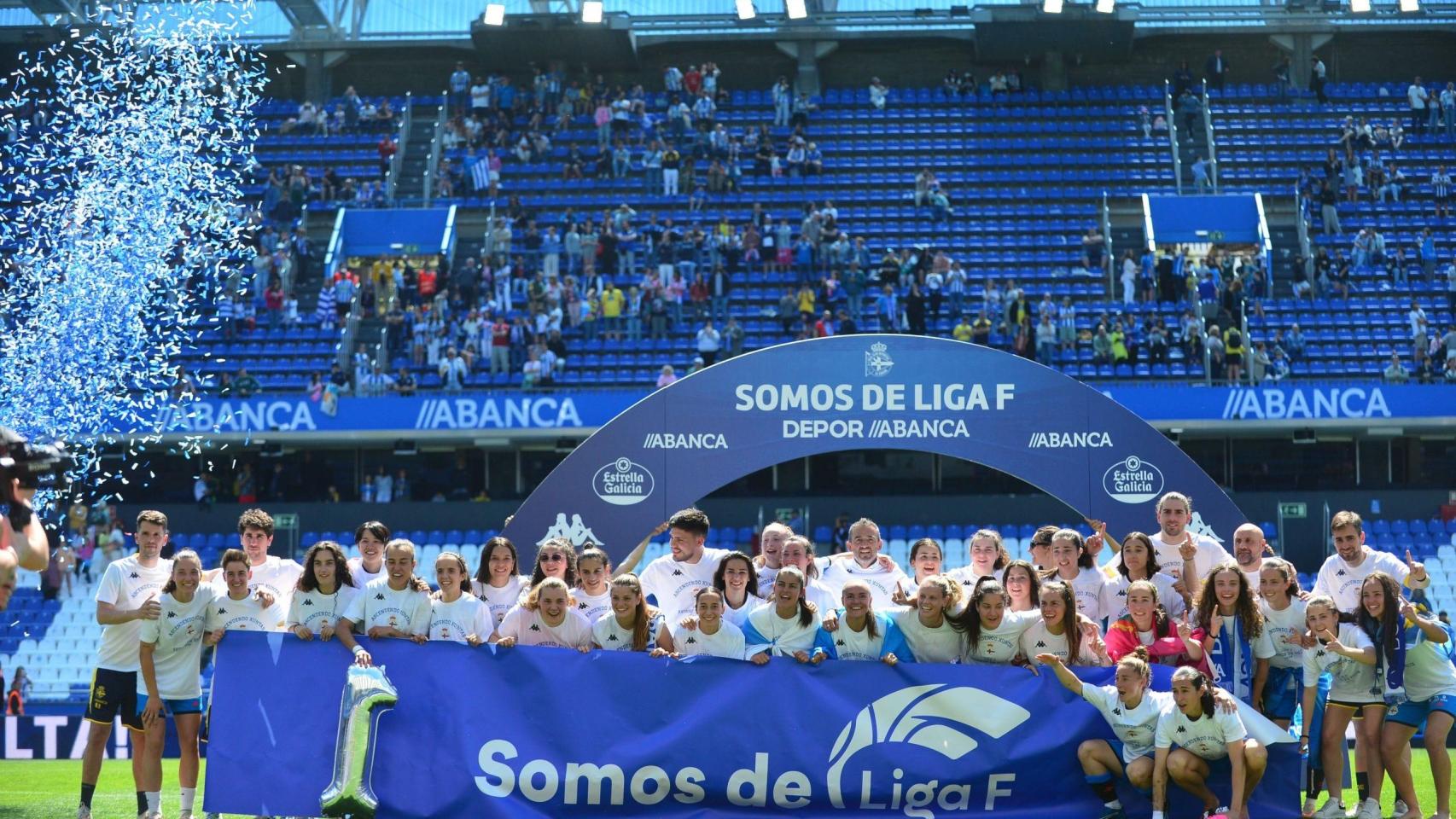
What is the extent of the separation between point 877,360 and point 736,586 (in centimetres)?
430

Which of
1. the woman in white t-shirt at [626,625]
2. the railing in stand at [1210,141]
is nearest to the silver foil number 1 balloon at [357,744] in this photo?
the woman in white t-shirt at [626,625]

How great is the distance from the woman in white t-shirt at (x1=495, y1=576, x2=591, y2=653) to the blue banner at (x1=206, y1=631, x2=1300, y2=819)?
0.17m

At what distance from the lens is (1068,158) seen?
31031mm

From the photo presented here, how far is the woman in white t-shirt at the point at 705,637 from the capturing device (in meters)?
9.00

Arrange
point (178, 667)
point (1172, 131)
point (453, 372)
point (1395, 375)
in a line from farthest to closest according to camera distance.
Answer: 1. point (1172, 131)
2. point (453, 372)
3. point (1395, 375)
4. point (178, 667)

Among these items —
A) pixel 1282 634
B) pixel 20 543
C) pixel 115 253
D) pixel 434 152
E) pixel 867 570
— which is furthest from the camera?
pixel 434 152

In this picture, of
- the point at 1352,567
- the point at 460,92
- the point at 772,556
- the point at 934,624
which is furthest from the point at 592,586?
the point at 460,92

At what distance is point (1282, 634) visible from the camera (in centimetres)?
968

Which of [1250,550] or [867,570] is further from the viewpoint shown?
[867,570]

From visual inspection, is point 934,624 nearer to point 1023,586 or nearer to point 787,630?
point 1023,586

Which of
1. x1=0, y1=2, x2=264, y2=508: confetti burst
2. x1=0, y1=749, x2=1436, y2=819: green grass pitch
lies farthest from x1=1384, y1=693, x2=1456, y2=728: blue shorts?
x1=0, y1=2, x2=264, y2=508: confetti burst

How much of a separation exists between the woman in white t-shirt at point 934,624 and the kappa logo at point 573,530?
14.2 ft

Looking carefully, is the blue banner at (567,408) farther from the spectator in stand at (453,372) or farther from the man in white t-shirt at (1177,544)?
the man in white t-shirt at (1177,544)

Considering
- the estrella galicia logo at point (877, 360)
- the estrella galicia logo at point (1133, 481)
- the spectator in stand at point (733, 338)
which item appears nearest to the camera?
the estrella galicia logo at point (1133, 481)
